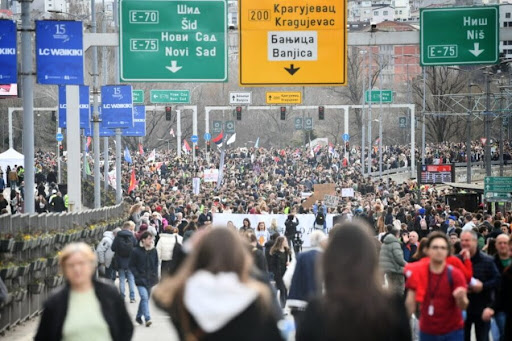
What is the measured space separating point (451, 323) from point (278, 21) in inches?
561

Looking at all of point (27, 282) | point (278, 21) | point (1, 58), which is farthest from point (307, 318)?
point (278, 21)

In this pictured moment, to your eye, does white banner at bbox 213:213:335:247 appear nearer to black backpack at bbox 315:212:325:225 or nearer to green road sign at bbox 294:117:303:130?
black backpack at bbox 315:212:325:225

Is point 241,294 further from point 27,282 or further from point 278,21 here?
point 278,21

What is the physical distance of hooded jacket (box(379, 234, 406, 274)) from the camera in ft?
49.4

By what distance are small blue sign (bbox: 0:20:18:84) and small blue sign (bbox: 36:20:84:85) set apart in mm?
489

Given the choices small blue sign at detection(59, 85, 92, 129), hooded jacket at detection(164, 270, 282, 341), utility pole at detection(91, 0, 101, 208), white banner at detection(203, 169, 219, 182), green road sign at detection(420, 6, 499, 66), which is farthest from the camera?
white banner at detection(203, 169, 219, 182)

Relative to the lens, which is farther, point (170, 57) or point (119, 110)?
point (119, 110)

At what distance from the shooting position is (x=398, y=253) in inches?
592

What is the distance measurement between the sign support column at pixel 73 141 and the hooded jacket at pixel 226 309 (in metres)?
19.5

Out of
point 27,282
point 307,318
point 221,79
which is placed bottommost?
point 27,282

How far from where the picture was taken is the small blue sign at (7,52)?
1931cm

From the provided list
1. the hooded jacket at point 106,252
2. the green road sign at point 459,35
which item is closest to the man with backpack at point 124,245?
the hooded jacket at point 106,252

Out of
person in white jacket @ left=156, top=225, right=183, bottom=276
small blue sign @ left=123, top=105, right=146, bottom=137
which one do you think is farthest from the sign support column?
small blue sign @ left=123, top=105, right=146, bottom=137

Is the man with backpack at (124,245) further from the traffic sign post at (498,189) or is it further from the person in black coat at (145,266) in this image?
the traffic sign post at (498,189)
